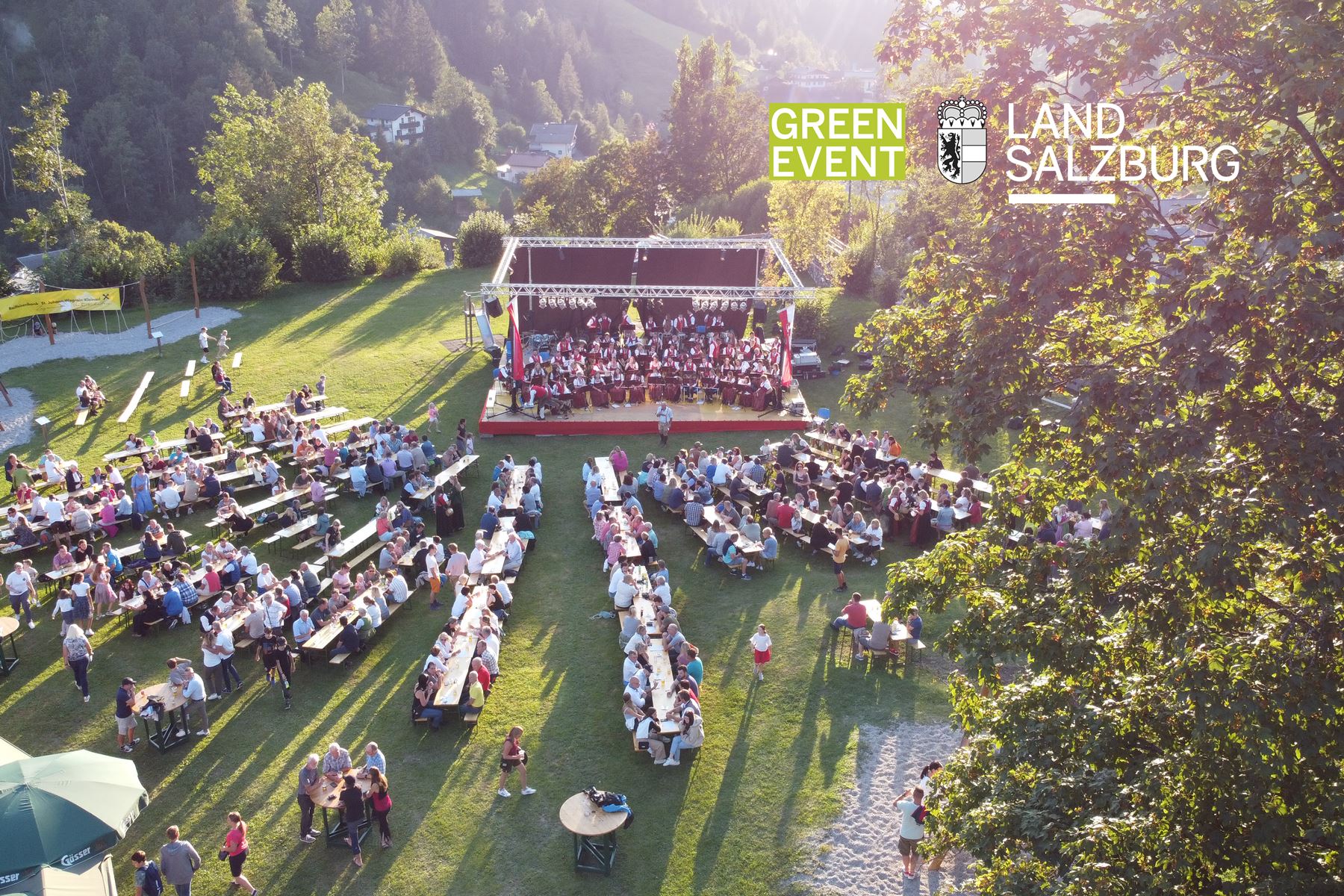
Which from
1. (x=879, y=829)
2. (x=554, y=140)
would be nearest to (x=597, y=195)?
(x=879, y=829)

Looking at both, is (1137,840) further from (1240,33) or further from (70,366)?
(70,366)

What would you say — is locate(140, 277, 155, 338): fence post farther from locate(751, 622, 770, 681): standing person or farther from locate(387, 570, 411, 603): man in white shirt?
locate(751, 622, 770, 681): standing person

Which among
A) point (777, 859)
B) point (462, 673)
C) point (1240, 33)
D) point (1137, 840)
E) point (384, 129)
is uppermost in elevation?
point (384, 129)

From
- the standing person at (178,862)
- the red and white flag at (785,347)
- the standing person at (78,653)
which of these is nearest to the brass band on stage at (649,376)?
the red and white flag at (785,347)

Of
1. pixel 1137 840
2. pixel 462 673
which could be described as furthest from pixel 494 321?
pixel 1137 840

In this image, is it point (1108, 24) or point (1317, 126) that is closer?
point (1317, 126)

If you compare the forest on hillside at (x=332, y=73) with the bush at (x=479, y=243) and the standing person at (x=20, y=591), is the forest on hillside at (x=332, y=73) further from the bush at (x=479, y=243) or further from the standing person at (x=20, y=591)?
the standing person at (x=20, y=591)

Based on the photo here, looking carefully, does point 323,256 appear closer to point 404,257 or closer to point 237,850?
point 404,257
